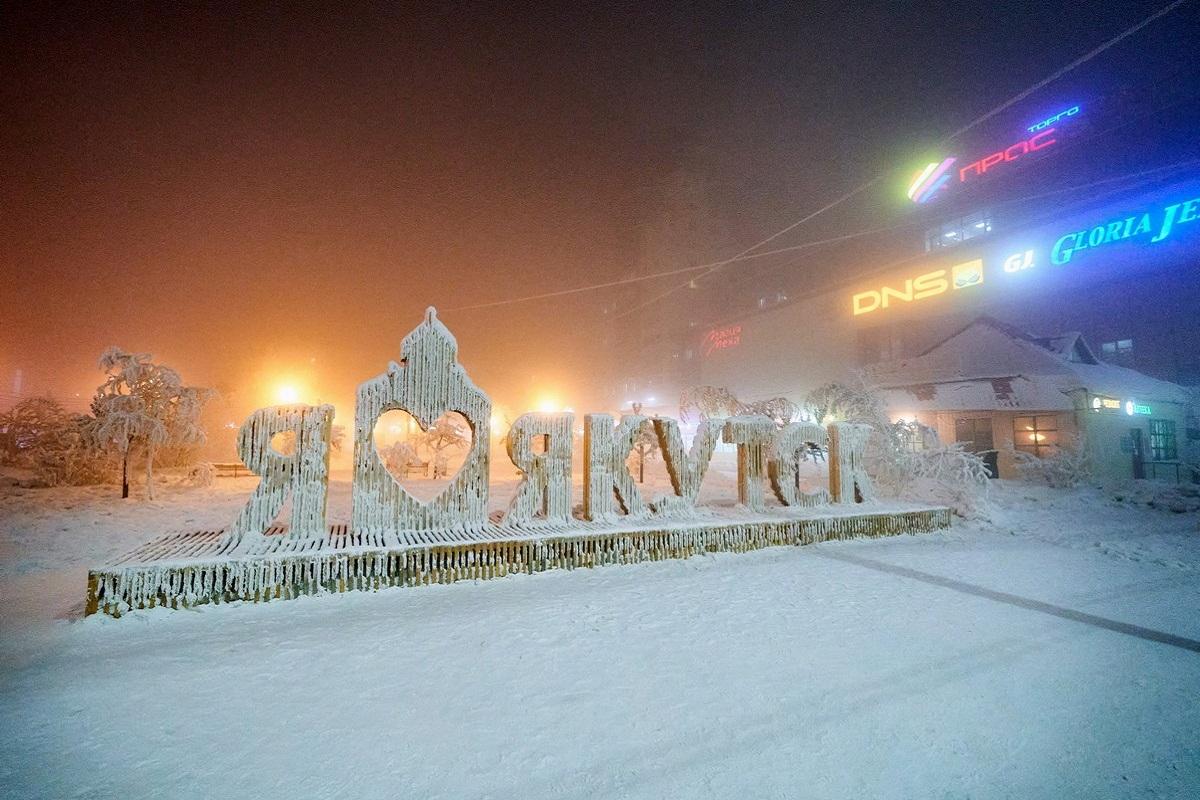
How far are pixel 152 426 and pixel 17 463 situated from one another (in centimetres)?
1198

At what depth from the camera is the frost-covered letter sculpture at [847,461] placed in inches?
415

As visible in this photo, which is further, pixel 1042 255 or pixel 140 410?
pixel 1042 255

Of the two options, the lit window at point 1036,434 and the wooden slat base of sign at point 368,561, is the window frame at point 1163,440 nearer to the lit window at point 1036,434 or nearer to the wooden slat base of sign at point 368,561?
the lit window at point 1036,434

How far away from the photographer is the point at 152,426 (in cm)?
1315

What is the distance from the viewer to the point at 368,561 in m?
6.11

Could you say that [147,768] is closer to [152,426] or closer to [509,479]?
[152,426]

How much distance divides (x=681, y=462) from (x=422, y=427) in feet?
15.4

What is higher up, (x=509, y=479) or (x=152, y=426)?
(x=152, y=426)

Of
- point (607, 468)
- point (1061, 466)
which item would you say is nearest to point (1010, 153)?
point (1061, 466)

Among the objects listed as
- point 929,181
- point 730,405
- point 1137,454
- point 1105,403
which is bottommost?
Result: point 1137,454

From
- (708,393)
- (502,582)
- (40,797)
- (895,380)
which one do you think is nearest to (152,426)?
(502,582)

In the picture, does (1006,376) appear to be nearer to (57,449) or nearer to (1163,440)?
(1163,440)

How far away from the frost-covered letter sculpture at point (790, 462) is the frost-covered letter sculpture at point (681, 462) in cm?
165

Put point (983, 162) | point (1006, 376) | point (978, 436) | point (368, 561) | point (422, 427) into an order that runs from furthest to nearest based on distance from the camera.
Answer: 1. point (983, 162)
2. point (978, 436)
3. point (1006, 376)
4. point (422, 427)
5. point (368, 561)
